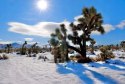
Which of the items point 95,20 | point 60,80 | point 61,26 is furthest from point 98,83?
point 61,26

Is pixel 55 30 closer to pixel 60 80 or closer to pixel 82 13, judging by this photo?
pixel 82 13

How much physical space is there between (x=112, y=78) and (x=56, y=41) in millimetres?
14157

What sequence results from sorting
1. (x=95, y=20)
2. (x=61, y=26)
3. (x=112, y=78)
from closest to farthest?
(x=112, y=78) → (x=95, y=20) → (x=61, y=26)

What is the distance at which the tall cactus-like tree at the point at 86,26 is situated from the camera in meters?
20.5

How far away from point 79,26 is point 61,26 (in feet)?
6.63

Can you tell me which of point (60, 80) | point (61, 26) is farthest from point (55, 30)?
point (60, 80)

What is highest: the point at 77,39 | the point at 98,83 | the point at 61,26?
the point at 61,26

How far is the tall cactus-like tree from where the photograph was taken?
20453mm

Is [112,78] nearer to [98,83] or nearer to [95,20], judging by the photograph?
[98,83]

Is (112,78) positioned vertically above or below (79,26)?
below

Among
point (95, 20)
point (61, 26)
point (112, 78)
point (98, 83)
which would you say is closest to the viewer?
point (98, 83)

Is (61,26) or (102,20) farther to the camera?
(61,26)

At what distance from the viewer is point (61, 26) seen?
72.6ft

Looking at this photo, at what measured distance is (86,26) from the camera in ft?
68.2
